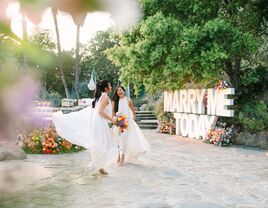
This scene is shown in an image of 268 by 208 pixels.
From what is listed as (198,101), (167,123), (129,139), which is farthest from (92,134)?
(167,123)

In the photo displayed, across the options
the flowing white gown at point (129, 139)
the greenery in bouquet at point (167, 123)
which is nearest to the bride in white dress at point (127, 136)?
the flowing white gown at point (129, 139)

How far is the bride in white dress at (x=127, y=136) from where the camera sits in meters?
9.96

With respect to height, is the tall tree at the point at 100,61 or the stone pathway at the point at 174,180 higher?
the tall tree at the point at 100,61

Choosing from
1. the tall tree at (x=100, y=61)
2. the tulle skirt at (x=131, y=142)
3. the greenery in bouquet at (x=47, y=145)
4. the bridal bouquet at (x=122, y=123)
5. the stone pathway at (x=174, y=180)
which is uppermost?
Answer: the tall tree at (x=100, y=61)

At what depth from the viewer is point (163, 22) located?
14531 mm

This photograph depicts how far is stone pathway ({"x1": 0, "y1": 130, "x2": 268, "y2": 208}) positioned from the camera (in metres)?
6.43

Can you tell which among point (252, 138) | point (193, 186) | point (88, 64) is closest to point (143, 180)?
point (193, 186)

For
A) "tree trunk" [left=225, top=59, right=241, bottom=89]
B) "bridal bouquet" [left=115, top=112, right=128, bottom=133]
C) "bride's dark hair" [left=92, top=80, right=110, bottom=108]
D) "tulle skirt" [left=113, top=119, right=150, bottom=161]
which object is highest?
"tree trunk" [left=225, top=59, right=241, bottom=89]

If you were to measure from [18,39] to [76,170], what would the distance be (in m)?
8.56

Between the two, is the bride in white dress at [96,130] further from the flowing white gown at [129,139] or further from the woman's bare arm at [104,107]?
the flowing white gown at [129,139]

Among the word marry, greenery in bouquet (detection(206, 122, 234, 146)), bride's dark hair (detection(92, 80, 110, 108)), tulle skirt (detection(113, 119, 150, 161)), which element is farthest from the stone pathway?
the word marry

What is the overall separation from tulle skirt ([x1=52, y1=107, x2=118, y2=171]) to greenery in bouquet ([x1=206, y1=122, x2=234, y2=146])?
6.46m

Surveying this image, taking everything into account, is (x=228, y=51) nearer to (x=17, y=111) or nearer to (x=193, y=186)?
(x=193, y=186)

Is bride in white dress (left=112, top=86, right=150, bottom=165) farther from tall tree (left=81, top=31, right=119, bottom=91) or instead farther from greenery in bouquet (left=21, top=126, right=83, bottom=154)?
tall tree (left=81, top=31, right=119, bottom=91)
